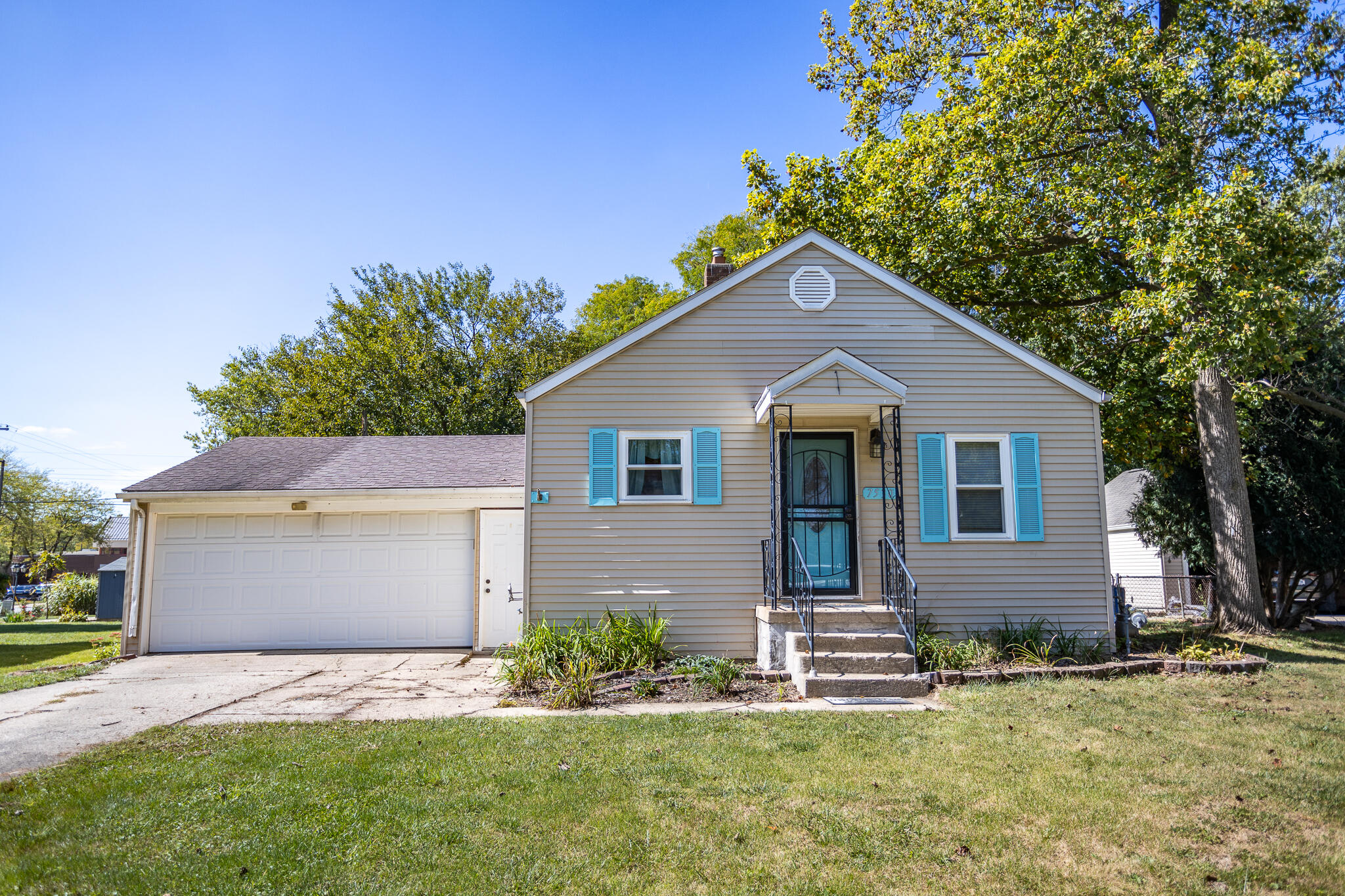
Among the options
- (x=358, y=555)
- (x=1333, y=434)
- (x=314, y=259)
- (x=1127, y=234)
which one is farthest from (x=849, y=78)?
(x=358, y=555)

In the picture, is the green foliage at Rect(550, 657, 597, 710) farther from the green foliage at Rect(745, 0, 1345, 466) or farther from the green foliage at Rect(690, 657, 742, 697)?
the green foliage at Rect(745, 0, 1345, 466)

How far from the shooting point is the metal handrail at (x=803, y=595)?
27.1 feet

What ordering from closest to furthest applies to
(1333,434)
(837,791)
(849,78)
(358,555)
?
(837,791), (358,555), (1333,434), (849,78)

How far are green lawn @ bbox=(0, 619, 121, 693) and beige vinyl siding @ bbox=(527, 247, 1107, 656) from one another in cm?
611

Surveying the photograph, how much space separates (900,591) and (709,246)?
2495cm

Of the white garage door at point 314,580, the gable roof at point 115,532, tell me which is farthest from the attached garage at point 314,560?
the gable roof at point 115,532

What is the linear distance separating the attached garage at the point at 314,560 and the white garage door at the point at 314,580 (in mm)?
14

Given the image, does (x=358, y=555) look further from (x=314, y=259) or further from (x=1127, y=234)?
(x=1127, y=234)

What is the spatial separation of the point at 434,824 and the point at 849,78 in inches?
693

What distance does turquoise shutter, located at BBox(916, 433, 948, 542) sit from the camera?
1013cm

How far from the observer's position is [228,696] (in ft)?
27.7

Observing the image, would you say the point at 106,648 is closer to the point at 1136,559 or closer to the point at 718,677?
the point at 718,677

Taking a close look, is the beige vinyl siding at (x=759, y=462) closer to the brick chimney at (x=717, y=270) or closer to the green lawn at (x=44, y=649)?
the brick chimney at (x=717, y=270)

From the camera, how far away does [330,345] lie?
28.7 metres
